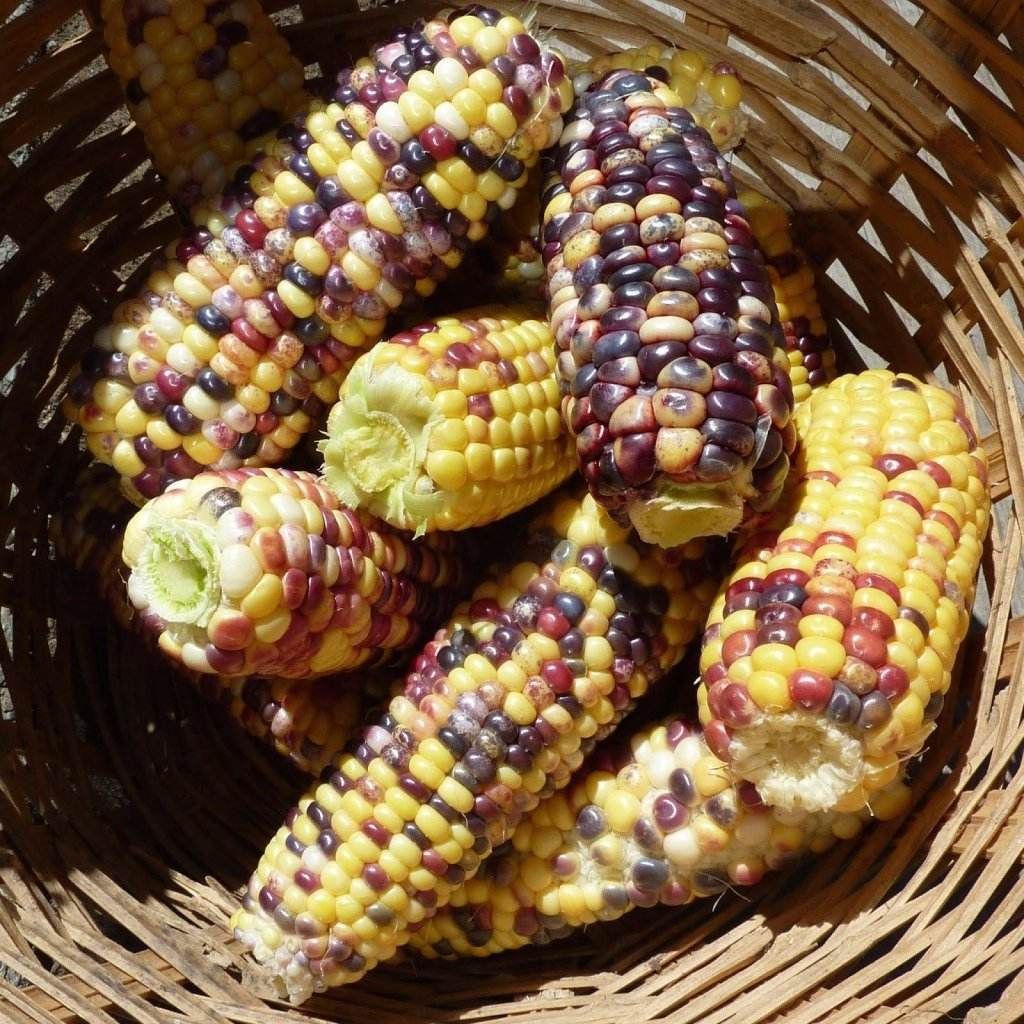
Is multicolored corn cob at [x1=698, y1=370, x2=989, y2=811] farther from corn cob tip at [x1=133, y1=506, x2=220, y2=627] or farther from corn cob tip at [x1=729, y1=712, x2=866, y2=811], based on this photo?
corn cob tip at [x1=133, y1=506, x2=220, y2=627]

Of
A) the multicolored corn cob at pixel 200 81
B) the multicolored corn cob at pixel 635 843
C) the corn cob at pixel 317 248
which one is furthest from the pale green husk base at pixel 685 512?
the multicolored corn cob at pixel 200 81

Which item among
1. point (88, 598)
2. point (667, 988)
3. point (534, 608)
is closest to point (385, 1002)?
point (667, 988)

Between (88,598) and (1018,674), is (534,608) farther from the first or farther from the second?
(88,598)

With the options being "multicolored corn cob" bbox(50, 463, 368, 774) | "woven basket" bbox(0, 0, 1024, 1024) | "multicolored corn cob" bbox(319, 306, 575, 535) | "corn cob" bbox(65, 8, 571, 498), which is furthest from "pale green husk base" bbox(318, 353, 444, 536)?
"woven basket" bbox(0, 0, 1024, 1024)

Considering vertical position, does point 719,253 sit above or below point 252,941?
above

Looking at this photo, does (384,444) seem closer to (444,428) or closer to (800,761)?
(444,428)

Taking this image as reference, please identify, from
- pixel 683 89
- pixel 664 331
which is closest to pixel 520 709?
pixel 664 331
